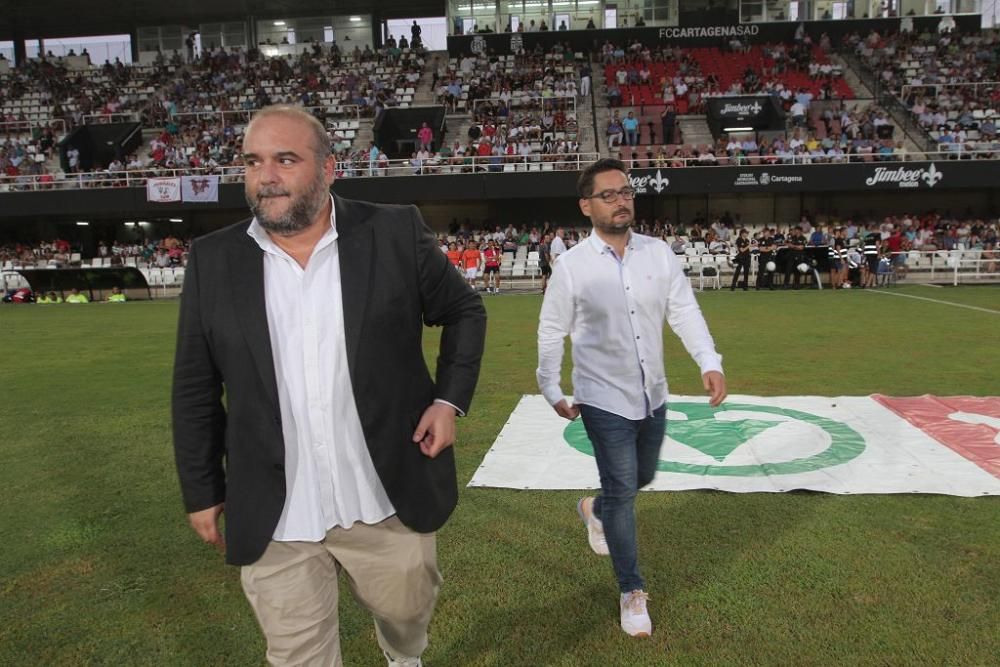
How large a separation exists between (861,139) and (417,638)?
3081cm

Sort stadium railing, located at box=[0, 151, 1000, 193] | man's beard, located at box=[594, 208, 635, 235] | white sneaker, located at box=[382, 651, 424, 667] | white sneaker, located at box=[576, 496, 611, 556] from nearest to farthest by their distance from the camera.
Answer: white sneaker, located at box=[382, 651, 424, 667]
man's beard, located at box=[594, 208, 635, 235]
white sneaker, located at box=[576, 496, 611, 556]
stadium railing, located at box=[0, 151, 1000, 193]

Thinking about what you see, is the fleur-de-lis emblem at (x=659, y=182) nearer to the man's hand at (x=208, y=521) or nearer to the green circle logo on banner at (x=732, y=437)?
the green circle logo on banner at (x=732, y=437)

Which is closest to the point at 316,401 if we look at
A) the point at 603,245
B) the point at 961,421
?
the point at 603,245

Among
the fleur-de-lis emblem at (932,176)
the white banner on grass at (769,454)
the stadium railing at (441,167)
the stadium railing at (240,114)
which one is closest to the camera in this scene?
the white banner on grass at (769,454)

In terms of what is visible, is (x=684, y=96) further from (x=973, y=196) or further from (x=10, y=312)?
(x=10, y=312)

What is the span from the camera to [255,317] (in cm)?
219

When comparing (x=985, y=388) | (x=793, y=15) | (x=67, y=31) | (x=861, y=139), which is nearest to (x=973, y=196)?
(x=861, y=139)

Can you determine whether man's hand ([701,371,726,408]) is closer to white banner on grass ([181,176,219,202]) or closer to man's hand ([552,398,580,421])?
man's hand ([552,398,580,421])

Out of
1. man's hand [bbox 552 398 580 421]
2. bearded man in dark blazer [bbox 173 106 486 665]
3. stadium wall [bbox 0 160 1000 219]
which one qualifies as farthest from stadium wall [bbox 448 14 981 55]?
bearded man in dark blazer [bbox 173 106 486 665]

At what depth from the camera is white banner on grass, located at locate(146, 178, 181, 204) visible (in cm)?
2822

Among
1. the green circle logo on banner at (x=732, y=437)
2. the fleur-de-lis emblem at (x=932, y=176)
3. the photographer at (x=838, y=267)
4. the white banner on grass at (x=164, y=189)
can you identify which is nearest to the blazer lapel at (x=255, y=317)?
the green circle logo on banner at (x=732, y=437)

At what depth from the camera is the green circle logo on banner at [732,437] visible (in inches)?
201

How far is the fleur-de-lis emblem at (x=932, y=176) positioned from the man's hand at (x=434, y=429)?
95.3 feet

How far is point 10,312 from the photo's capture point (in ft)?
63.3
